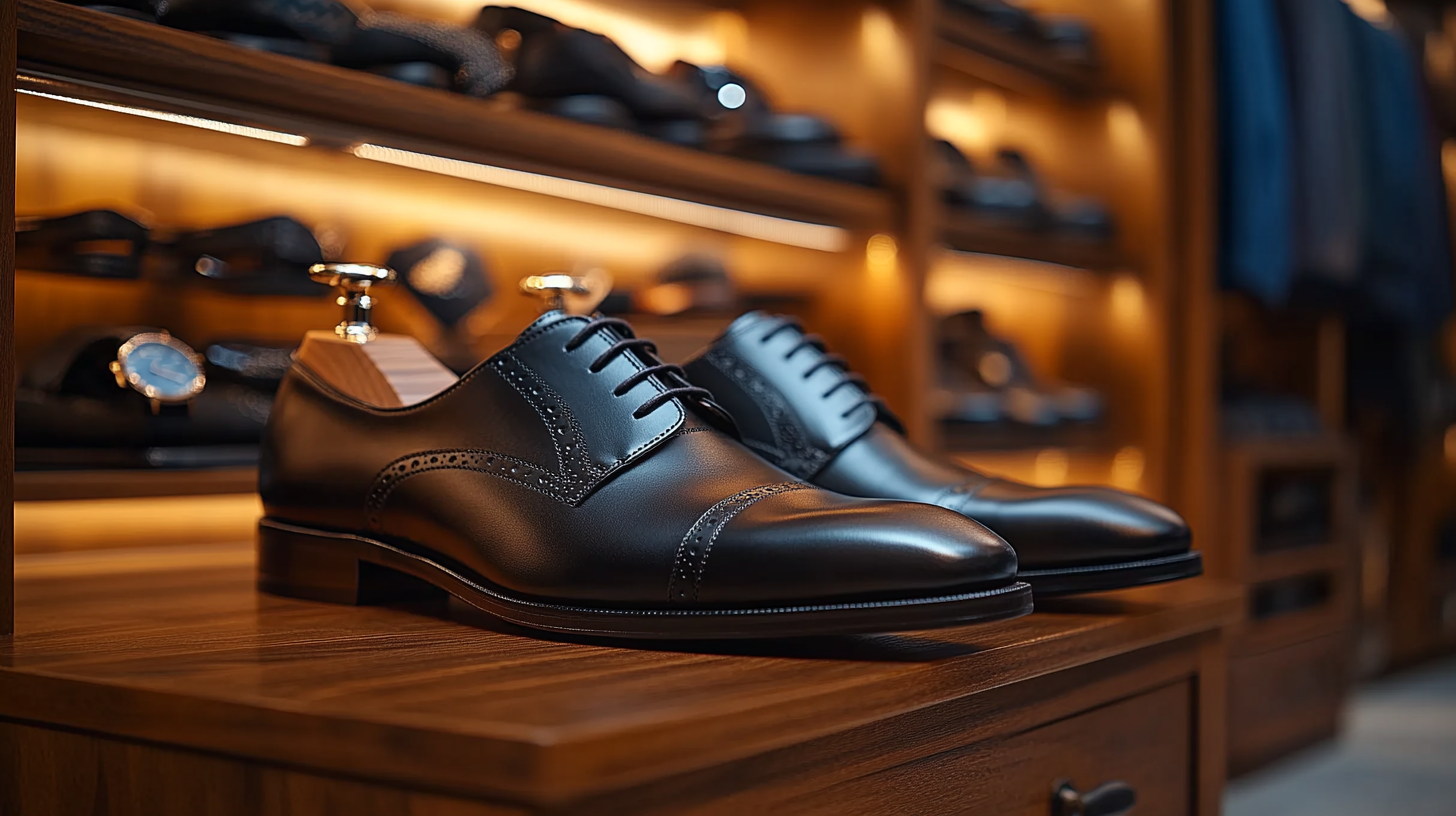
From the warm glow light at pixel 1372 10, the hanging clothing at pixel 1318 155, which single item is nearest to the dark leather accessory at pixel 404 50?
the hanging clothing at pixel 1318 155

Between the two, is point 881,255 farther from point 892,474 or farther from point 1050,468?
point 892,474

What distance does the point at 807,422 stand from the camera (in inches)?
27.7

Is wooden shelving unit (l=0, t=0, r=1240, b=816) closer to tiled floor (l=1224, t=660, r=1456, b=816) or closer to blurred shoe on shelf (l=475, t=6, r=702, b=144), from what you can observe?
blurred shoe on shelf (l=475, t=6, r=702, b=144)

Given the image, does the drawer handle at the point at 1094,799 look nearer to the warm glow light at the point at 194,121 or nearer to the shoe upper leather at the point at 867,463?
the shoe upper leather at the point at 867,463

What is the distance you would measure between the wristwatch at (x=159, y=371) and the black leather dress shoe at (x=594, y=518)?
12.3 inches

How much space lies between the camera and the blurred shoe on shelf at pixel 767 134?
148 centimetres

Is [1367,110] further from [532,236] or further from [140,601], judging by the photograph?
[140,601]

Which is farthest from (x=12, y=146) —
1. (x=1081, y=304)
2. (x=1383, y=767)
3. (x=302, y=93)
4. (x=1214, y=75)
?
(x=1383, y=767)

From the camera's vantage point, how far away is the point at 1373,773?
2098 millimetres

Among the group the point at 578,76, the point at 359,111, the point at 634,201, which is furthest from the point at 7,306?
the point at 634,201

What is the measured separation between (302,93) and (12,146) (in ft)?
1.01

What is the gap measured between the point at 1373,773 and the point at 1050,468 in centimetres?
74

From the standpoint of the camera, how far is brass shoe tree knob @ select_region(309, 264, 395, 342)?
0.72 m

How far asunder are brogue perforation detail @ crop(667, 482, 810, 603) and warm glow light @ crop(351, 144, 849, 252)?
2.14ft
